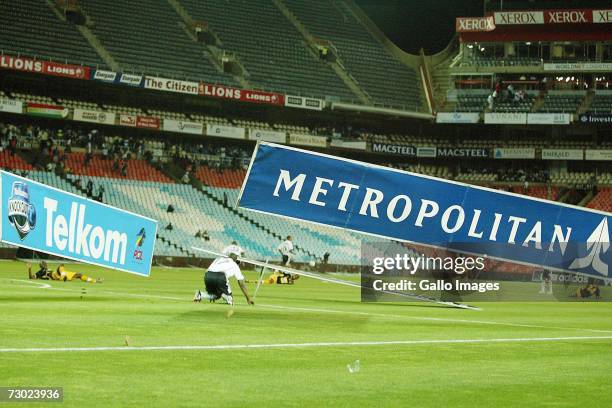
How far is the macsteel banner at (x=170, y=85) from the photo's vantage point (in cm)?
6240

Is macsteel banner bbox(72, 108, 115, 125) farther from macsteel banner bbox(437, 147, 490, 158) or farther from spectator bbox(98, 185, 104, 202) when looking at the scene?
macsteel banner bbox(437, 147, 490, 158)

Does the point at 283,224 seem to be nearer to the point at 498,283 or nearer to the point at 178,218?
the point at 178,218

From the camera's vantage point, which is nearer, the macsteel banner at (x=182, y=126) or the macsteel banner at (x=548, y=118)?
the macsteel banner at (x=182, y=126)

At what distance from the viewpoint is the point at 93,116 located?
2411 inches

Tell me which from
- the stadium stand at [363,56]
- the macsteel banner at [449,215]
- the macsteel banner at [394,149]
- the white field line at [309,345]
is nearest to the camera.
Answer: the white field line at [309,345]

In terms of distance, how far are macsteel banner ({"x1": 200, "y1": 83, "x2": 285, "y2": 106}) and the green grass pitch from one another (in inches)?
1769

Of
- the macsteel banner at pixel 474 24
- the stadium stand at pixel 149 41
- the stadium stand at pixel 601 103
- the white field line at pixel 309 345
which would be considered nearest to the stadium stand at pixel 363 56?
the macsteel banner at pixel 474 24

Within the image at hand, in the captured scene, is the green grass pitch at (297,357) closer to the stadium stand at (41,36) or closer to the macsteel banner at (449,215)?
the macsteel banner at (449,215)

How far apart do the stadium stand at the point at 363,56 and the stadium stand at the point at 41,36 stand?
21.2m

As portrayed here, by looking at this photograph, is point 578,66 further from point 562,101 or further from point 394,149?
point 394,149

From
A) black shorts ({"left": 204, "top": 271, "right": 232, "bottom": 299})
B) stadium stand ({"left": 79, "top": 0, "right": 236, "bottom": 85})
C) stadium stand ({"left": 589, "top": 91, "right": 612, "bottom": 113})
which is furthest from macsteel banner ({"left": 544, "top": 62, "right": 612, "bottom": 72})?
black shorts ({"left": 204, "top": 271, "right": 232, "bottom": 299})

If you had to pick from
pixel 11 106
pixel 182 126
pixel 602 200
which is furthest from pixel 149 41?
pixel 602 200

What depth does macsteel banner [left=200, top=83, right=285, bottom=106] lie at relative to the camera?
64875 millimetres

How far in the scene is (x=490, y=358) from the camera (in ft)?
39.2
